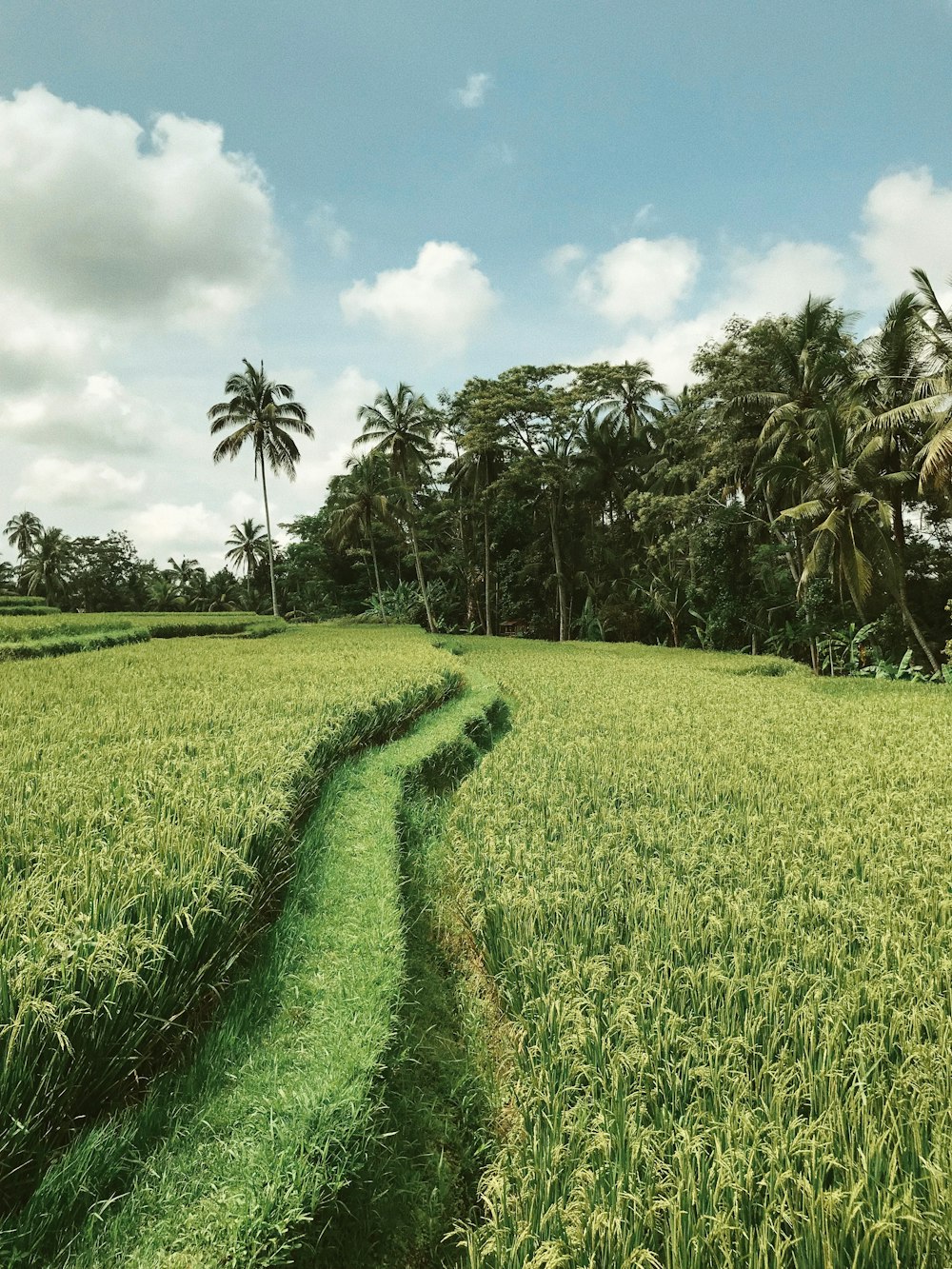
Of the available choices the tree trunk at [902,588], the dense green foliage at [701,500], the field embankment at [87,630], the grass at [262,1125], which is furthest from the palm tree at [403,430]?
the grass at [262,1125]

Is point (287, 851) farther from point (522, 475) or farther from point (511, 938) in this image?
point (522, 475)

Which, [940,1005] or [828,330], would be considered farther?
[828,330]

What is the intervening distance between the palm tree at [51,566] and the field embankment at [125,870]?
155 ft

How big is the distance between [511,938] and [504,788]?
2472mm

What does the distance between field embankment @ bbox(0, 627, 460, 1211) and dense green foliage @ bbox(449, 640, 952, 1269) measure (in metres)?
1.32

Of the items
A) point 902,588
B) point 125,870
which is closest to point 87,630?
point 125,870

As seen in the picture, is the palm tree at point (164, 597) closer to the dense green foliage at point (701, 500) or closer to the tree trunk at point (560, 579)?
the dense green foliage at point (701, 500)

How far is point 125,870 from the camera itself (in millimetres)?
3084

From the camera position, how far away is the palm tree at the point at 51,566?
4762 centimetres

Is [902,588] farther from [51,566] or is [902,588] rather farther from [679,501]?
Answer: [51,566]

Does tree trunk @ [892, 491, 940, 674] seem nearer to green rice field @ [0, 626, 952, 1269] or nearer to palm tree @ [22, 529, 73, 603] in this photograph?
green rice field @ [0, 626, 952, 1269]

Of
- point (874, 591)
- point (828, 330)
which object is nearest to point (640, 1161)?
point (874, 591)

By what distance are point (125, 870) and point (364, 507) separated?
3060 cm

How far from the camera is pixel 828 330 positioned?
765 inches
